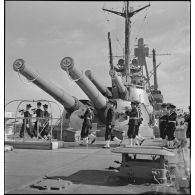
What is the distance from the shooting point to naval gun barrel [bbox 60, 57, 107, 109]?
798cm

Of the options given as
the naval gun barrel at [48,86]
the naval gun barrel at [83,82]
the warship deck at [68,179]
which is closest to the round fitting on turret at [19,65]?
the naval gun barrel at [48,86]

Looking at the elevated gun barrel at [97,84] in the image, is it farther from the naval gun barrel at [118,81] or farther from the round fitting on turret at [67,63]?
the round fitting on turret at [67,63]

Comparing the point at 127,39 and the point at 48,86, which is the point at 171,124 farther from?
the point at 127,39

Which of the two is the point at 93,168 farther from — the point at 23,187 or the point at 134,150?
the point at 23,187

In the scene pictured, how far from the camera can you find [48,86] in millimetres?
8500

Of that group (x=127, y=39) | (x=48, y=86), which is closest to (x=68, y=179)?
(x=48, y=86)

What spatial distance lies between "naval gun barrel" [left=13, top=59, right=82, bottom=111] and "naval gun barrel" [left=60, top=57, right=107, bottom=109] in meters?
0.75

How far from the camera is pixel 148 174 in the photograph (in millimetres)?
3215

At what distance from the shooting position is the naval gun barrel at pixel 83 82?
314 inches

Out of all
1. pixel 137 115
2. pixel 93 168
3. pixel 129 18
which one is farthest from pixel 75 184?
pixel 129 18

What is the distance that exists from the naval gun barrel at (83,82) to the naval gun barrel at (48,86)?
75 cm

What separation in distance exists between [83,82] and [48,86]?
1086 millimetres

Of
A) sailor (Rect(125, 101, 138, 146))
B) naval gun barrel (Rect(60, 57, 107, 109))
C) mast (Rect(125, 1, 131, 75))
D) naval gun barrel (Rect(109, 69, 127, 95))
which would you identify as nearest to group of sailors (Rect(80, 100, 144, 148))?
sailor (Rect(125, 101, 138, 146))
